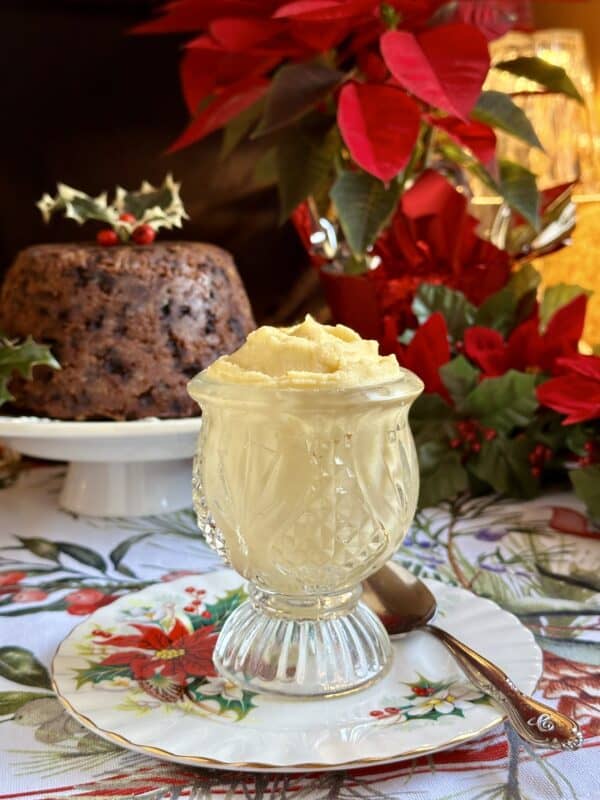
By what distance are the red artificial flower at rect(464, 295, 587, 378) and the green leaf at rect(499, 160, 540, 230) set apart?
0.59ft

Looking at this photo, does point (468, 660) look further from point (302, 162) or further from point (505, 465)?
point (302, 162)

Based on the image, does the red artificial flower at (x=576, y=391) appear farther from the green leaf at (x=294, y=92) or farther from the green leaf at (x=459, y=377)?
the green leaf at (x=294, y=92)

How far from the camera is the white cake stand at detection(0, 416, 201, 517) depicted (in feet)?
2.54

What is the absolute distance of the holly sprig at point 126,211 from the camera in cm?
92

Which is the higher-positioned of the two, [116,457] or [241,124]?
[241,124]

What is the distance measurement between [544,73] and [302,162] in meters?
0.31

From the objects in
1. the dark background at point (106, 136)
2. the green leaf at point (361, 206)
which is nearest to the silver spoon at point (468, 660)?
the green leaf at point (361, 206)

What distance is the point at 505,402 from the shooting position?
2.80 feet

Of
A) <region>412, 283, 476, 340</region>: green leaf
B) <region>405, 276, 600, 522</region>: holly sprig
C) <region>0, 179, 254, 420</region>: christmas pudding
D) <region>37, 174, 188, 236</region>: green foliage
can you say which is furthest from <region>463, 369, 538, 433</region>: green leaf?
<region>37, 174, 188, 236</region>: green foliage

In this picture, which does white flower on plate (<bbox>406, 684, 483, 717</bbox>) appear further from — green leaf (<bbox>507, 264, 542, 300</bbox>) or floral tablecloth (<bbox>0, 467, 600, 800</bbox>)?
green leaf (<bbox>507, 264, 542, 300</bbox>)

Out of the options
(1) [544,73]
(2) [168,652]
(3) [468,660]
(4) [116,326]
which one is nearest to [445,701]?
(3) [468,660]

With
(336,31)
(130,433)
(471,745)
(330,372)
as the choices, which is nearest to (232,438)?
(330,372)

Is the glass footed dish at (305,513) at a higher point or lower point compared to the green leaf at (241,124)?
lower

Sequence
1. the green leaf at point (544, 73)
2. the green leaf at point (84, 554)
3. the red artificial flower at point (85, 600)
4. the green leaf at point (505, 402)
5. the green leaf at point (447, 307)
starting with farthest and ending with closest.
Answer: the green leaf at point (544, 73) < the green leaf at point (447, 307) < the green leaf at point (505, 402) < the green leaf at point (84, 554) < the red artificial flower at point (85, 600)
